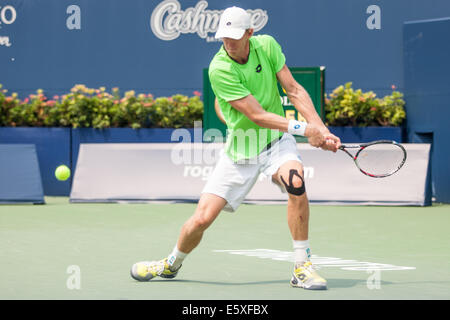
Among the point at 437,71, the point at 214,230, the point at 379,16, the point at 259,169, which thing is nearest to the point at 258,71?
the point at 259,169

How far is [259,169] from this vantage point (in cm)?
598

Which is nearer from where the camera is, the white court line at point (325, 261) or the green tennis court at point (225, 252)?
the green tennis court at point (225, 252)

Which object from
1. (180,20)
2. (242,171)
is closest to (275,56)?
(242,171)

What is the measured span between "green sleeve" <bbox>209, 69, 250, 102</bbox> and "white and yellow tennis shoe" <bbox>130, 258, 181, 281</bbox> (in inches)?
48.6

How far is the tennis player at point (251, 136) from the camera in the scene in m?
5.67

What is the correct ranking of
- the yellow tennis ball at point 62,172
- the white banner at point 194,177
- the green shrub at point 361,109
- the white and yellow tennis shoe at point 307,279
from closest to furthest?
1. the white and yellow tennis shoe at point 307,279
2. the white banner at point 194,177
3. the yellow tennis ball at point 62,172
4. the green shrub at point 361,109

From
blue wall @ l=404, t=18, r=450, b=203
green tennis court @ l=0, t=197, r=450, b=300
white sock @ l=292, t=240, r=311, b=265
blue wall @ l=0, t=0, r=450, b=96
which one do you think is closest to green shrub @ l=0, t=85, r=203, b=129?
blue wall @ l=0, t=0, r=450, b=96

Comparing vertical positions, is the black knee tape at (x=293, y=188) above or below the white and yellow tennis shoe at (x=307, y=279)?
above

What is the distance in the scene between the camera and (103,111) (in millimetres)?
13844

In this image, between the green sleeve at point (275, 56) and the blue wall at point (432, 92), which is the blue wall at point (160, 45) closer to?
the blue wall at point (432, 92)

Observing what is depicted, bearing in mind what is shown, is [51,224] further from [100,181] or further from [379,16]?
[379,16]

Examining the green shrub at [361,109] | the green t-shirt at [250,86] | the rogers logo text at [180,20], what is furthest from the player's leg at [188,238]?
the rogers logo text at [180,20]

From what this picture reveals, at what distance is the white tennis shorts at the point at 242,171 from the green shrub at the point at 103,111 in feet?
25.5

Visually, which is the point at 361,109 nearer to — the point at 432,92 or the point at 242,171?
the point at 432,92
